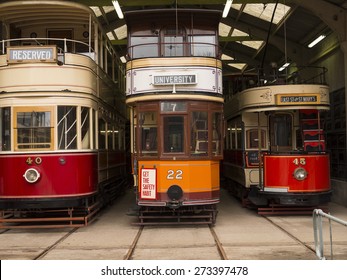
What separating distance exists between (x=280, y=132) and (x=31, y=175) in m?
6.43

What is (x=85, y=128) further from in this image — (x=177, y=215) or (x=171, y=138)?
(x=177, y=215)

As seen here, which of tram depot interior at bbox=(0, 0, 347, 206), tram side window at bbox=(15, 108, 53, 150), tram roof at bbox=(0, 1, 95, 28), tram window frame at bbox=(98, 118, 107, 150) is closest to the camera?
tram side window at bbox=(15, 108, 53, 150)

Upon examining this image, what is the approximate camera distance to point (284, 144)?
12656mm

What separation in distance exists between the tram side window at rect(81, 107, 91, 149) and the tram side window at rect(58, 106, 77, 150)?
235 mm

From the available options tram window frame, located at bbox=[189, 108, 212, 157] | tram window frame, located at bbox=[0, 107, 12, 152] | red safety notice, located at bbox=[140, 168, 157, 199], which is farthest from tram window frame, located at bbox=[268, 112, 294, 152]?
tram window frame, located at bbox=[0, 107, 12, 152]

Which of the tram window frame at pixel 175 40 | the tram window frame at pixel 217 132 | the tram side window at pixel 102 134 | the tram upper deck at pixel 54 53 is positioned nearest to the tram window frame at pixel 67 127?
the tram upper deck at pixel 54 53

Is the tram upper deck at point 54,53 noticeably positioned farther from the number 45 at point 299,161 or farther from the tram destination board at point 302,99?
the number 45 at point 299,161

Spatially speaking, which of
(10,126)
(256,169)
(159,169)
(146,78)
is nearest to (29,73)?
(10,126)

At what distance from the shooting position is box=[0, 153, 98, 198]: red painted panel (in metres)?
10.0

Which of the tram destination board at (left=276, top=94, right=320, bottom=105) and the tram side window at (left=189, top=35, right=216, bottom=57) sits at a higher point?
the tram side window at (left=189, top=35, right=216, bottom=57)

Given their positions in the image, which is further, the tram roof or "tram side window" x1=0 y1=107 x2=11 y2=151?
the tram roof

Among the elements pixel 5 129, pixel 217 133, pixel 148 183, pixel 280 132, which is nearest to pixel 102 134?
pixel 148 183

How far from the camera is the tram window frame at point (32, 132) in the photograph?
10.1 meters

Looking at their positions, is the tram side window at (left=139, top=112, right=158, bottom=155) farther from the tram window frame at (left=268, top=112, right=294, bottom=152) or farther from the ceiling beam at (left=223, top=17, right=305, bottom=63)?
the ceiling beam at (left=223, top=17, right=305, bottom=63)
